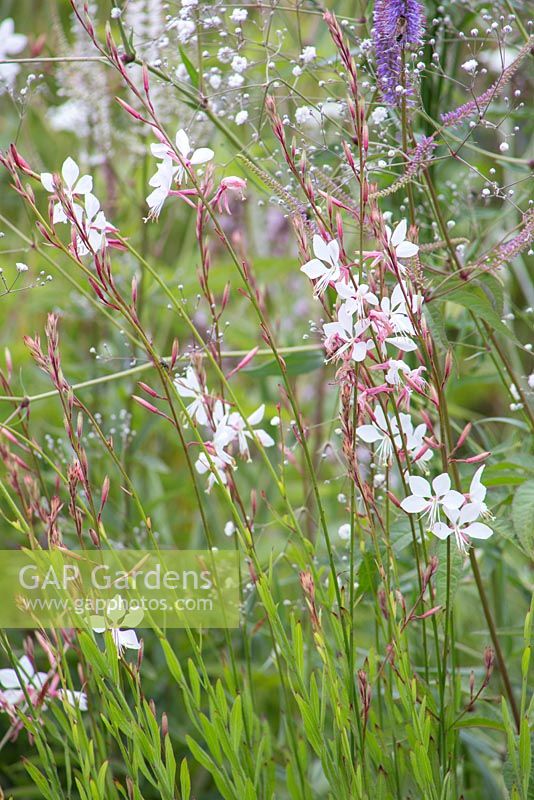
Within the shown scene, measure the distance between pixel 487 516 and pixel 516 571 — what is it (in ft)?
1.92

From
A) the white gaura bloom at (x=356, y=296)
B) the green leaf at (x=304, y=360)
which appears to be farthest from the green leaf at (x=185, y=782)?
the green leaf at (x=304, y=360)

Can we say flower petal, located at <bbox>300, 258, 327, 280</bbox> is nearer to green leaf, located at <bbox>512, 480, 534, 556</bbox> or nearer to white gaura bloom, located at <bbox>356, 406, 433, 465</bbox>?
white gaura bloom, located at <bbox>356, 406, 433, 465</bbox>

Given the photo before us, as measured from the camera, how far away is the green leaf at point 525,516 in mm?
653

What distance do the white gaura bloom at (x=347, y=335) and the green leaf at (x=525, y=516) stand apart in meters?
0.21

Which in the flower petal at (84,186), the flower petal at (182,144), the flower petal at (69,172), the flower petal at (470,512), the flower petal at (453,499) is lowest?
the flower petal at (470,512)

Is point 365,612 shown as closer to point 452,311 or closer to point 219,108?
point 452,311

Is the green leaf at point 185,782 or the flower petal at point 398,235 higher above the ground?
the flower petal at point 398,235

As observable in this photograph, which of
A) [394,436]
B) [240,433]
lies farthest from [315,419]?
[394,436]

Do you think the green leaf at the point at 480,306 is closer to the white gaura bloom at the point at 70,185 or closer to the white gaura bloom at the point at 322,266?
the white gaura bloom at the point at 322,266

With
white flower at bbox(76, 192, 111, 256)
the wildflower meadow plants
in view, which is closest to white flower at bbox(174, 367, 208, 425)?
the wildflower meadow plants

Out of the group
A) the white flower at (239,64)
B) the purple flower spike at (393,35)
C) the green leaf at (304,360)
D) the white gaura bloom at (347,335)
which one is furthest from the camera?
the green leaf at (304,360)

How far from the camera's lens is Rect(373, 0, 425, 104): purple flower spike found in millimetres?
643

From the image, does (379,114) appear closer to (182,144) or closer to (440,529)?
(182,144)

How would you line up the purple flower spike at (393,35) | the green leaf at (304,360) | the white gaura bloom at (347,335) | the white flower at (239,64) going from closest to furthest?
the white gaura bloom at (347,335) < the purple flower spike at (393,35) < the white flower at (239,64) < the green leaf at (304,360)
